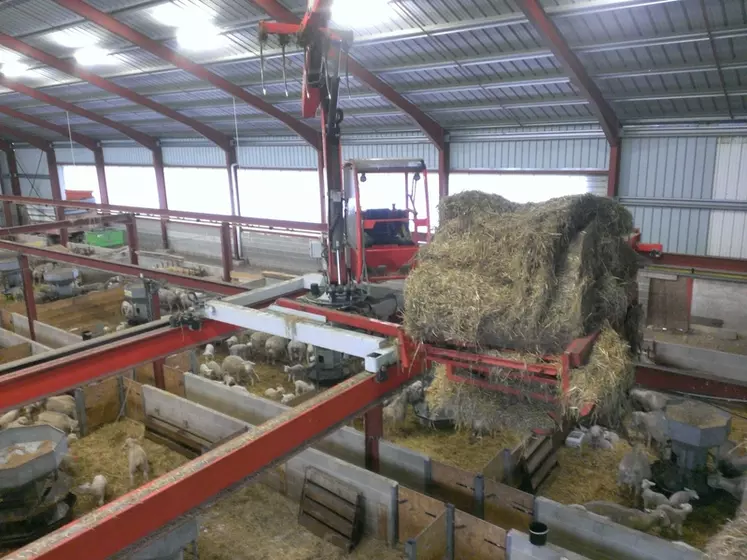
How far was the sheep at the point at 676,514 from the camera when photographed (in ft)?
20.2

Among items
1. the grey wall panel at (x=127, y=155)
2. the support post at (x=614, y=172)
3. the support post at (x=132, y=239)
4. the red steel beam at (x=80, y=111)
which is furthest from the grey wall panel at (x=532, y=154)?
the grey wall panel at (x=127, y=155)

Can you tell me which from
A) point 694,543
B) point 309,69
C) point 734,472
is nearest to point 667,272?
point 734,472

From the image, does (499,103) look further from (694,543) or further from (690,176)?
(694,543)

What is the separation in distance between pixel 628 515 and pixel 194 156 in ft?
72.1

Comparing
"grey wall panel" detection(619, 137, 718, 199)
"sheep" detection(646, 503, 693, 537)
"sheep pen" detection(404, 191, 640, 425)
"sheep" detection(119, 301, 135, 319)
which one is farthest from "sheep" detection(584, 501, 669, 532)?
"sheep" detection(119, 301, 135, 319)

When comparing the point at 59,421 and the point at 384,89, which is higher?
the point at 384,89

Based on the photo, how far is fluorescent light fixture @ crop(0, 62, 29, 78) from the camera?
18.1m

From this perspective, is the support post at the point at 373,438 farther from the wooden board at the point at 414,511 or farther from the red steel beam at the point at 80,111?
the red steel beam at the point at 80,111

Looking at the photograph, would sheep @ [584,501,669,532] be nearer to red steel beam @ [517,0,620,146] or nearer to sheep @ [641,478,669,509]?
sheep @ [641,478,669,509]

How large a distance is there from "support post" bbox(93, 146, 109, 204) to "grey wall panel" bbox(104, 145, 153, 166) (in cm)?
25

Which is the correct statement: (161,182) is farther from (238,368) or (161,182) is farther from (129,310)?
(238,368)

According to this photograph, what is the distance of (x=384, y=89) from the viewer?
14211 mm

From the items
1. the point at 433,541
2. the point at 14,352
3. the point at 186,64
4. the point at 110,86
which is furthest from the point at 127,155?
the point at 433,541

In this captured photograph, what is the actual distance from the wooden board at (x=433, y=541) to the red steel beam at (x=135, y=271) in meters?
4.03
